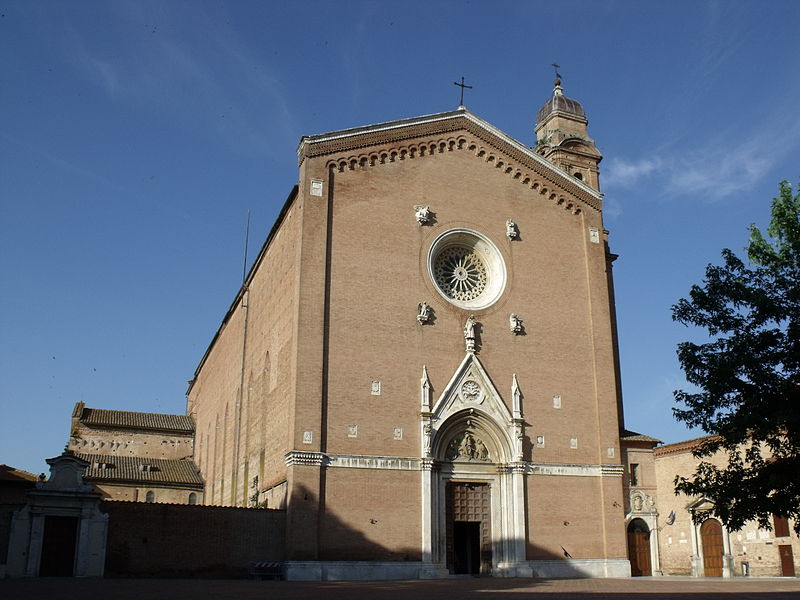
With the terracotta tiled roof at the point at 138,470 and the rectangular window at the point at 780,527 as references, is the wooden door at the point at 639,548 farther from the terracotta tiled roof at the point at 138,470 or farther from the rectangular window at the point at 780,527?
the terracotta tiled roof at the point at 138,470

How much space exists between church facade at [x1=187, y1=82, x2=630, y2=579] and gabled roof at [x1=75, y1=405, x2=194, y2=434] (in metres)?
18.0

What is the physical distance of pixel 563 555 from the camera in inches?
1135

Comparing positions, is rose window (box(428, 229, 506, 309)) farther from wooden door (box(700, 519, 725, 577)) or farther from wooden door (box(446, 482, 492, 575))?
Answer: wooden door (box(700, 519, 725, 577))

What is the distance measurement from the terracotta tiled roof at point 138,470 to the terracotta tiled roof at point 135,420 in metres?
2.41

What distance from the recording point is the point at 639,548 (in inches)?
1251

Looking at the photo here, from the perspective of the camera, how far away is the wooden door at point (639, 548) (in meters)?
31.5

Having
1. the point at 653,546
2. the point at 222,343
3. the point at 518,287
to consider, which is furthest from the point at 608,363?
the point at 222,343

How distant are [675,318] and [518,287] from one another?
39.8ft

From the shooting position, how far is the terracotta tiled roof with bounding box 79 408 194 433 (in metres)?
48.9

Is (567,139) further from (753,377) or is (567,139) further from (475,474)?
(753,377)

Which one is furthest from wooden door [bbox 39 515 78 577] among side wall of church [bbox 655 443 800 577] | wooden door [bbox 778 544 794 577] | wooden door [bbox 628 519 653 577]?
wooden door [bbox 778 544 794 577]

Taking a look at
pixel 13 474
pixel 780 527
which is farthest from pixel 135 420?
pixel 780 527

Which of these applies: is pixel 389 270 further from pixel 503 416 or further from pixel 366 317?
pixel 503 416

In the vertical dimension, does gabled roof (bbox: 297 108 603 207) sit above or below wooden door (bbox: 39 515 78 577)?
above
